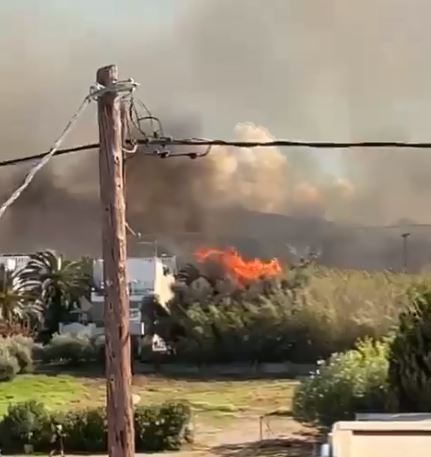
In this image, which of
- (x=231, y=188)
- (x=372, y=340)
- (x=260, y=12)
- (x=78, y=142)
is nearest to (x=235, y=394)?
(x=372, y=340)

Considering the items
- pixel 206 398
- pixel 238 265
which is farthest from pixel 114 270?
pixel 238 265

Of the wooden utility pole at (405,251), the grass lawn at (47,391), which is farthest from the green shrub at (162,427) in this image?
the wooden utility pole at (405,251)

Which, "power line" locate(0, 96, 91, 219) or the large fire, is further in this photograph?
the large fire

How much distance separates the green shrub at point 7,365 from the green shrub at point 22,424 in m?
0.42

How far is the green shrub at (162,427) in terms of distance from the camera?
851 cm

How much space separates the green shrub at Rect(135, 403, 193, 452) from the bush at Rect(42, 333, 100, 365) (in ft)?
2.77

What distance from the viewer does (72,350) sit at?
30.6 ft

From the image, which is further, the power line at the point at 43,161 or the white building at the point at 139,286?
the white building at the point at 139,286

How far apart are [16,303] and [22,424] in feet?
3.76

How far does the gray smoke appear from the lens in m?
10.2

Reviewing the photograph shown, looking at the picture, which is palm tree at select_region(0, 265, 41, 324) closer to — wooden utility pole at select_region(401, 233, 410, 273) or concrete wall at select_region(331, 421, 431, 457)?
wooden utility pole at select_region(401, 233, 410, 273)

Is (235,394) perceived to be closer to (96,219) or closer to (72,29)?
(96,219)

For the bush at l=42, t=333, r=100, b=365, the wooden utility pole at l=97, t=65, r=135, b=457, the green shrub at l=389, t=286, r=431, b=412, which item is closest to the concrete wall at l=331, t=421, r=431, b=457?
the wooden utility pole at l=97, t=65, r=135, b=457

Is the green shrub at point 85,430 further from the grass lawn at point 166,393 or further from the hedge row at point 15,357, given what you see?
the hedge row at point 15,357
